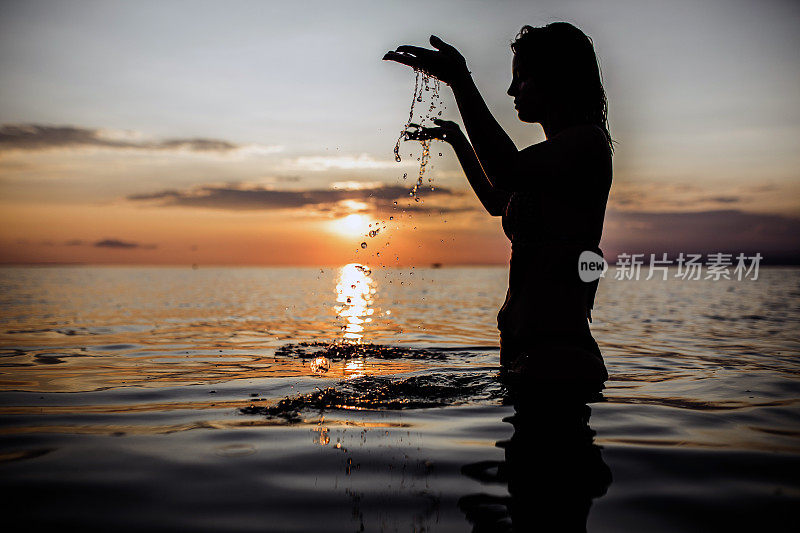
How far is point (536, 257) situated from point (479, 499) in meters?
1.42

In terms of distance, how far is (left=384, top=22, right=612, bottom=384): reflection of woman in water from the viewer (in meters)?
2.82

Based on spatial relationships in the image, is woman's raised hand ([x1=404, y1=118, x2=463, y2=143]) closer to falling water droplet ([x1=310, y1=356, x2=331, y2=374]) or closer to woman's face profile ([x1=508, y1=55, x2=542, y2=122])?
woman's face profile ([x1=508, y1=55, x2=542, y2=122])

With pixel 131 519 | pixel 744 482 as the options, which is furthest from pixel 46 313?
pixel 744 482

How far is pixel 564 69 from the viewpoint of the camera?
10.4ft

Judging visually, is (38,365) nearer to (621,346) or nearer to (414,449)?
(414,449)

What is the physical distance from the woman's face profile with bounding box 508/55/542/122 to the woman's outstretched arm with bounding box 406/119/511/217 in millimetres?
804

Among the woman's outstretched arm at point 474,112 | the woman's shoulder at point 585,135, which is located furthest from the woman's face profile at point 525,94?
the woman's outstretched arm at point 474,112

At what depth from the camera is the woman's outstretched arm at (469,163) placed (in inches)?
165

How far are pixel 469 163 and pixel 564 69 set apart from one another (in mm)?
→ 1188

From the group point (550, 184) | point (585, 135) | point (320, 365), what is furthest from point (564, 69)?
point (320, 365)
